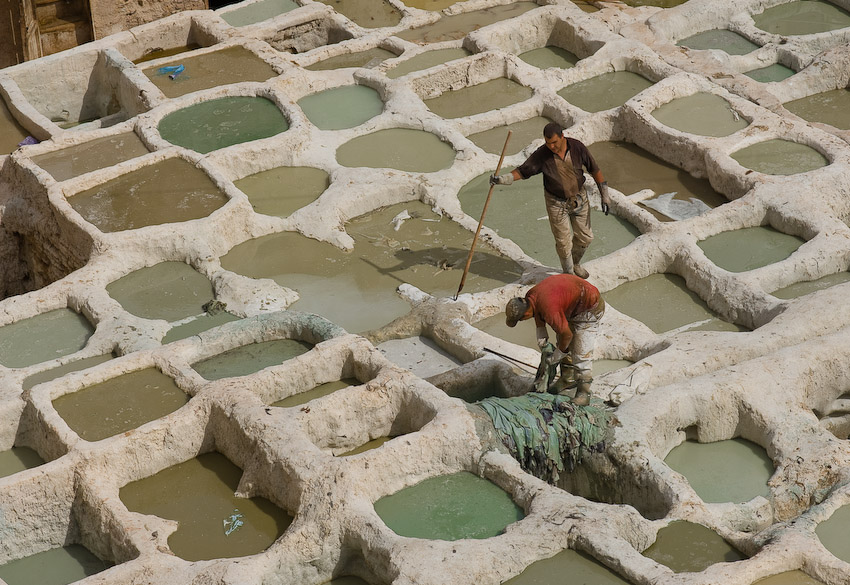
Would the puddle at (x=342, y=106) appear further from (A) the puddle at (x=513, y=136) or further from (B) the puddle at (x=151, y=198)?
(B) the puddle at (x=151, y=198)

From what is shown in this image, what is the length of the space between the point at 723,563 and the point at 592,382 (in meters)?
2.43

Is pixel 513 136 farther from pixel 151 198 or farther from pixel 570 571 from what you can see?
pixel 570 571

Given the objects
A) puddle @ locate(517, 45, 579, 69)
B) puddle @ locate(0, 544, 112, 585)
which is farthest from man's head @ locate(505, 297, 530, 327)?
puddle @ locate(517, 45, 579, 69)

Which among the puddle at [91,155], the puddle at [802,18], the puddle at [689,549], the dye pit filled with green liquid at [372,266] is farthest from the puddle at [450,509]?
the puddle at [802,18]

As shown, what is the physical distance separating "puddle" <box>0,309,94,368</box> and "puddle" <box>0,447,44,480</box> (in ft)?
3.72

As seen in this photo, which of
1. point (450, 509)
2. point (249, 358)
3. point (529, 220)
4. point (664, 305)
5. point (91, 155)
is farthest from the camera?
point (91, 155)

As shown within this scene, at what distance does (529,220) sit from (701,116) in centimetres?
283

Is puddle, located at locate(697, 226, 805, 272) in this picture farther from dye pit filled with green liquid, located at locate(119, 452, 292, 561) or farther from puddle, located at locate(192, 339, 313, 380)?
dye pit filled with green liquid, located at locate(119, 452, 292, 561)

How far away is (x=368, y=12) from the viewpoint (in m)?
17.7

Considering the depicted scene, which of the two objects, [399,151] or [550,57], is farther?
[550,57]

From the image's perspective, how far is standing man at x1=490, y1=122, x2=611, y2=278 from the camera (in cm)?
1152

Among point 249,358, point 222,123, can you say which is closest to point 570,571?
point 249,358

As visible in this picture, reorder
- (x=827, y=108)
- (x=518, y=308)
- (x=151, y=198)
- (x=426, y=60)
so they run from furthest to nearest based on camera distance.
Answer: (x=426, y=60), (x=827, y=108), (x=151, y=198), (x=518, y=308)

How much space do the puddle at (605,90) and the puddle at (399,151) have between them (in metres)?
2.11
